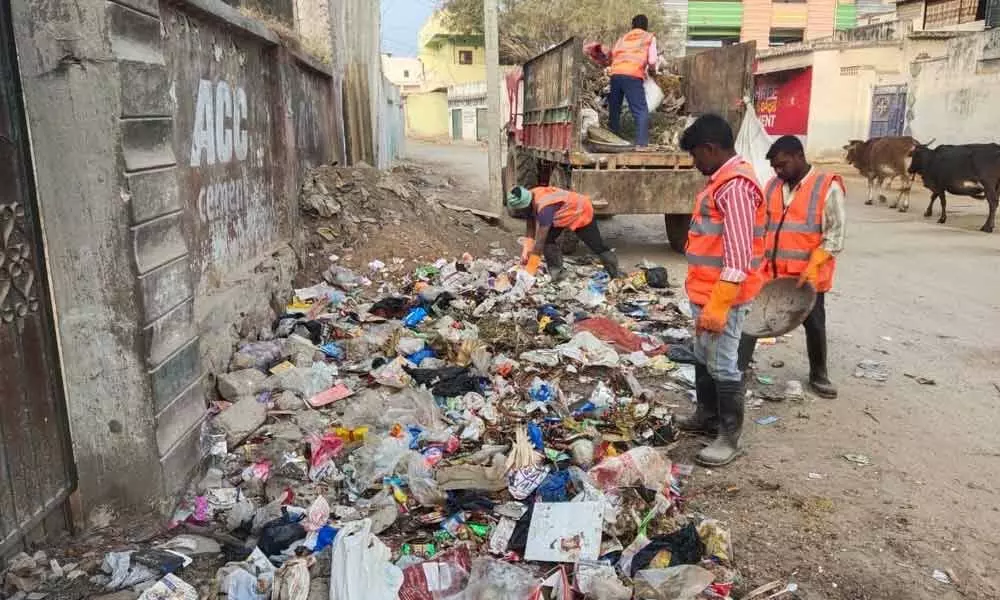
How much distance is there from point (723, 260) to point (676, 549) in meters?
1.27

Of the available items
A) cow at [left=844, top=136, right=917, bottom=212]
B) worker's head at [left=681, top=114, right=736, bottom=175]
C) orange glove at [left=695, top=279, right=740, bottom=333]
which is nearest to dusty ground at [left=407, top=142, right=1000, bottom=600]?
orange glove at [left=695, top=279, right=740, bottom=333]

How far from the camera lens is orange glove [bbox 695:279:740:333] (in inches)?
127

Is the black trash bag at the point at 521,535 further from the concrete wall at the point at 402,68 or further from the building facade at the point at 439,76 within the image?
the concrete wall at the point at 402,68

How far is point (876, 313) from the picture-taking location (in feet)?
20.2

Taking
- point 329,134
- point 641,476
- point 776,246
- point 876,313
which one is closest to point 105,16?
point 641,476

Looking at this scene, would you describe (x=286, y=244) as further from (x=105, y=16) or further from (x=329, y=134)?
(x=105, y=16)

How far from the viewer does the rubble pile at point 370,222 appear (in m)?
7.14

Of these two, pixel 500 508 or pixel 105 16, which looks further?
pixel 500 508

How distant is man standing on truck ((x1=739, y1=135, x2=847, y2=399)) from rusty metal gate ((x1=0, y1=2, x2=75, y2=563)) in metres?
3.22

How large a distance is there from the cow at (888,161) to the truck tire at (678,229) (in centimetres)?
645

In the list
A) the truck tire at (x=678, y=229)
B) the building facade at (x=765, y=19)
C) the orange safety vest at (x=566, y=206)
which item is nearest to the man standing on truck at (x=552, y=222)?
the orange safety vest at (x=566, y=206)

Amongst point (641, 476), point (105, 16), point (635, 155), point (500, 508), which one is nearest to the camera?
point (105, 16)

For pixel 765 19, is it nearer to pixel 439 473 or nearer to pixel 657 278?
pixel 657 278

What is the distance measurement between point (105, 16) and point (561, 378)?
9.86 feet
